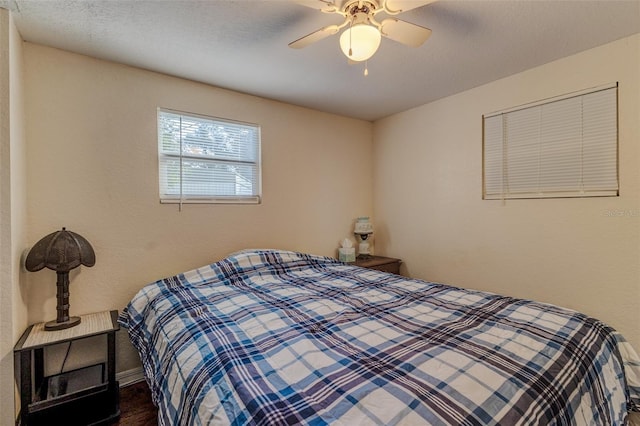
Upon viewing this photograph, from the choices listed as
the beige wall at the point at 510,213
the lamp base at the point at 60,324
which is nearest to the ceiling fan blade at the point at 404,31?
the beige wall at the point at 510,213

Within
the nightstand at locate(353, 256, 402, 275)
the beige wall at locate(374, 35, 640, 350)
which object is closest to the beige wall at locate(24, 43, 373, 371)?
the nightstand at locate(353, 256, 402, 275)

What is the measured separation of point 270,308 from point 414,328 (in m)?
0.77

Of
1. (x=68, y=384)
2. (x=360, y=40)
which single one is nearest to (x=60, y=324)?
(x=68, y=384)

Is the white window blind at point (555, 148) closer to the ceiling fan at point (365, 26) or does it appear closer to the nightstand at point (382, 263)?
the nightstand at point (382, 263)

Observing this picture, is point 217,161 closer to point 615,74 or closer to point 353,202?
point 353,202

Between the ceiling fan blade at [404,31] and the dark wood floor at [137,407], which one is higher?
the ceiling fan blade at [404,31]

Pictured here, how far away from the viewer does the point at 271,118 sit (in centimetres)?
294

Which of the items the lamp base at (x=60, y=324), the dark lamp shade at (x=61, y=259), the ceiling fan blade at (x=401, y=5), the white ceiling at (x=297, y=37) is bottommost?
the lamp base at (x=60, y=324)

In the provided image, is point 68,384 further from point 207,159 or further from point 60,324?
point 207,159

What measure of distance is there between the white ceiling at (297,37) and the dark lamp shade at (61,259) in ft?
4.16

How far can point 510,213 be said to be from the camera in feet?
8.14

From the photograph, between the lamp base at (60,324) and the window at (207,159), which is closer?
the lamp base at (60,324)

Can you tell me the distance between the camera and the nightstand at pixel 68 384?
5.10 ft

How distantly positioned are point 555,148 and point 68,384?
3.78 metres
